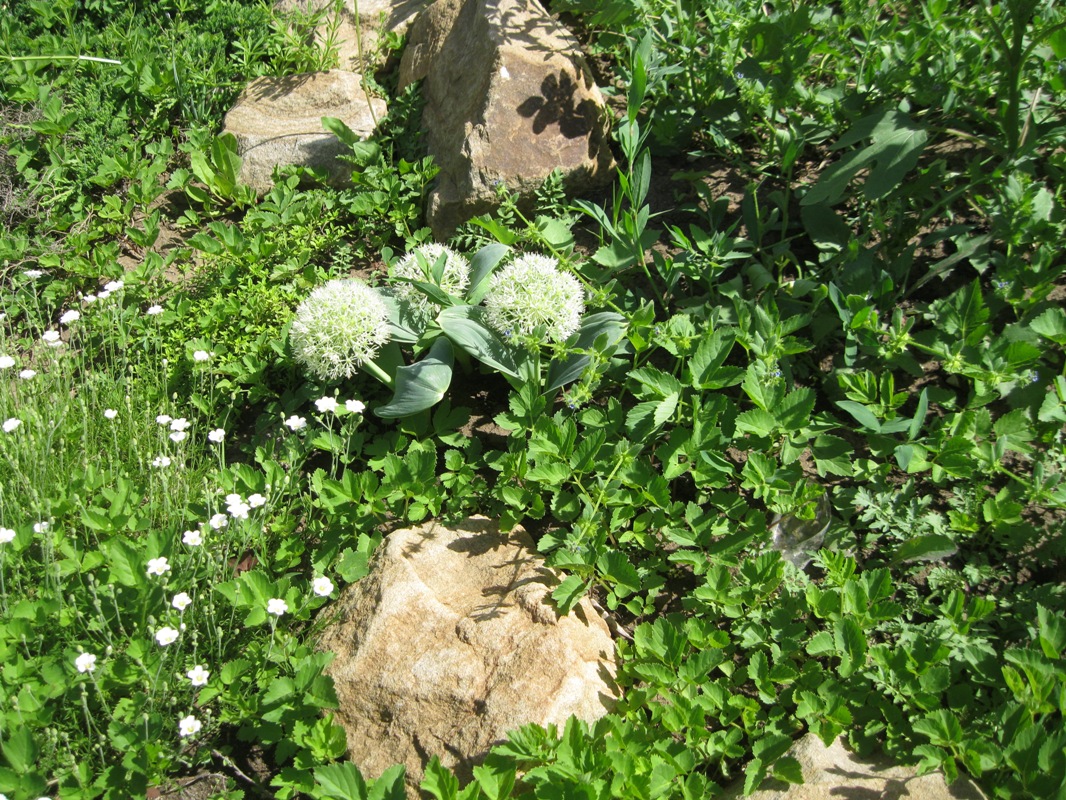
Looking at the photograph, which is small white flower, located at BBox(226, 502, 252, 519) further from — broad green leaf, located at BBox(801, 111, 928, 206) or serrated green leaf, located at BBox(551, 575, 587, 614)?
broad green leaf, located at BBox(801, 111, 928, 206)

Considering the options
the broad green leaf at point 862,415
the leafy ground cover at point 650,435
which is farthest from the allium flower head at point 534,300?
the broad green leaf at point 862,415

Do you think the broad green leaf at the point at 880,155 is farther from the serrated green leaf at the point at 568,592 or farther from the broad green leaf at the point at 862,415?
the serrated green leaf at the point at 568,592

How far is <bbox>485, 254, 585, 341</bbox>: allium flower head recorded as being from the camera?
2.88 metres

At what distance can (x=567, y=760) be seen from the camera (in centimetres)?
208

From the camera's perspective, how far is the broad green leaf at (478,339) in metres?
2.97

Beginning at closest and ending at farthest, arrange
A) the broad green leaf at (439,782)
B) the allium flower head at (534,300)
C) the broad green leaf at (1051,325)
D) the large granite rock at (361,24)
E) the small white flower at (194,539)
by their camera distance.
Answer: the broad green leaf at (439,782), the small white flower at (194,539), the broad green leaf at (1051,325), the allium flower head at (534,300), the large granite rock at (361,24)

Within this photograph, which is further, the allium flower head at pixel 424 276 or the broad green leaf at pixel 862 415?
the allium flower head at pixel 424 276

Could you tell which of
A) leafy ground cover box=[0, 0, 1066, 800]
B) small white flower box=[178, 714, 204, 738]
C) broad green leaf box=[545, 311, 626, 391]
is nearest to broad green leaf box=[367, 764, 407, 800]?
leafy ground cover box=[0, 0, 1066, 800]

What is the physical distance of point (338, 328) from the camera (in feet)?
9.52

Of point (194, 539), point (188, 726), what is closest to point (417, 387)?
point (194, 539)

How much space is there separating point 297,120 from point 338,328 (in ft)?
6.83

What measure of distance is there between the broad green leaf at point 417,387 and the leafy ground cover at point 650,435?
0.4 inches

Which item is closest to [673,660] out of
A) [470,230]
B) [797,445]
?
[797,445]

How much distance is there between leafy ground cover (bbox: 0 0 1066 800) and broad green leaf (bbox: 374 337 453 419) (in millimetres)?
11
